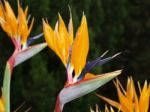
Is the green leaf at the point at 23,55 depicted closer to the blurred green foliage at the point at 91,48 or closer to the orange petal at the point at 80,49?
the orange petal at the point at 80,49

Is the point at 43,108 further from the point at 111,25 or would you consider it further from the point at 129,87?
the point at 129,87

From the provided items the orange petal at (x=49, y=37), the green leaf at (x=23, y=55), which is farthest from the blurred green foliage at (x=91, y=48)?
the orange petal at (x=49, y=37)

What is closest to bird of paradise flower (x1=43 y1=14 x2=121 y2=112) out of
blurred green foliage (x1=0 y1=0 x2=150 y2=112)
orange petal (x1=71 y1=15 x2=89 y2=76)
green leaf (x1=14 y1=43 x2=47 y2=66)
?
orange petal (x1=71 y1=15 x2=89 y2=76)

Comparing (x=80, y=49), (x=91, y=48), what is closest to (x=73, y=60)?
(x=80, y=49)

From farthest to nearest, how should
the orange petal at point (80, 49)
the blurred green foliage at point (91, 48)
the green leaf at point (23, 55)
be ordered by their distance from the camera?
1. the blurred green foliage at point (91, 48)
2. the green leaf at point (23, 55)
3. the orange petal at point (80, 49)

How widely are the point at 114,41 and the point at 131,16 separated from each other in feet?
1.43

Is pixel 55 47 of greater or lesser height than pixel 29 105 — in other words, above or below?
above

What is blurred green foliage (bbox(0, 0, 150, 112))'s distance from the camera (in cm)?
269

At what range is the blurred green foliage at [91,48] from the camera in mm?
2688

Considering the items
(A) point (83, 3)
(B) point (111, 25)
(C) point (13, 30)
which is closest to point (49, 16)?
(A) point (83, 3)

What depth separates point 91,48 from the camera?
2.93 meters

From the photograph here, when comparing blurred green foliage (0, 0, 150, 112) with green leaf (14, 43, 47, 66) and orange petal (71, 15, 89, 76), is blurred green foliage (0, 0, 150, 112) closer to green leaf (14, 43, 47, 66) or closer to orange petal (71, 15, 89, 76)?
green leaf (14, 43, 47, 66)

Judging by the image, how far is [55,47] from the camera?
0.90 metres

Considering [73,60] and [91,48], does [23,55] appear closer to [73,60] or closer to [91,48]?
[73,60]
